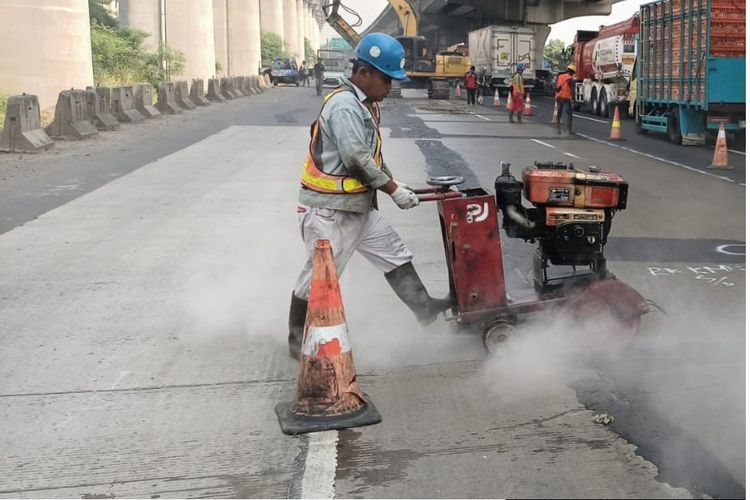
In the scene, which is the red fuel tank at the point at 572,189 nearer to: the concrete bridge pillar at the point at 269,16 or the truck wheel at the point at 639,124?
the truck wheel at the point at 639,124

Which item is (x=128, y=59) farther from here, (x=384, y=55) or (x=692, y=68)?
(x=384, y=55)

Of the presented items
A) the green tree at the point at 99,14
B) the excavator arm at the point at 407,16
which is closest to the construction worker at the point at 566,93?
the excavator arm at the point at 407,16

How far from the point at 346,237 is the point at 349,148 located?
21.5 inches

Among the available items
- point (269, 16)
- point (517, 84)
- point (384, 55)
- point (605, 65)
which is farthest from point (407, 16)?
point (269, 16)

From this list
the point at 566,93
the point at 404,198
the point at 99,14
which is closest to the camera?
the point at 404,198

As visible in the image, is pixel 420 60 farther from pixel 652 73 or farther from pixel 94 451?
pixel 94 451

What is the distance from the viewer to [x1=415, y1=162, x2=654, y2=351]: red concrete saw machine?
5.00 meters

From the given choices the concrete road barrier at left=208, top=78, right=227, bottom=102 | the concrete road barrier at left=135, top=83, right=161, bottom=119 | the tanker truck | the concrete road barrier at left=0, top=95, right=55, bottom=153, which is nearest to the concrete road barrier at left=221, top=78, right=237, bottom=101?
the concrete road barrier at left=208, top=78, right=227, bottom=102

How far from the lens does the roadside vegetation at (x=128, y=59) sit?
35.7 m

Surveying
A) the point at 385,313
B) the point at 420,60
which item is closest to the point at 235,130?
the point at 385,313

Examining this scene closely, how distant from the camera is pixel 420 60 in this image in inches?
1886

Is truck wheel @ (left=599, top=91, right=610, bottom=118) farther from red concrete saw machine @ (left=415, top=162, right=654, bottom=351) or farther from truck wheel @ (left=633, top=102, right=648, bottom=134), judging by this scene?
red concrete saw machine @ (left=415, top=162, right=654, bottom=351)

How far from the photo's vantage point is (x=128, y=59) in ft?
121

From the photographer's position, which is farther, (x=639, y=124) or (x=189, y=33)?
(x=189, y=33)
